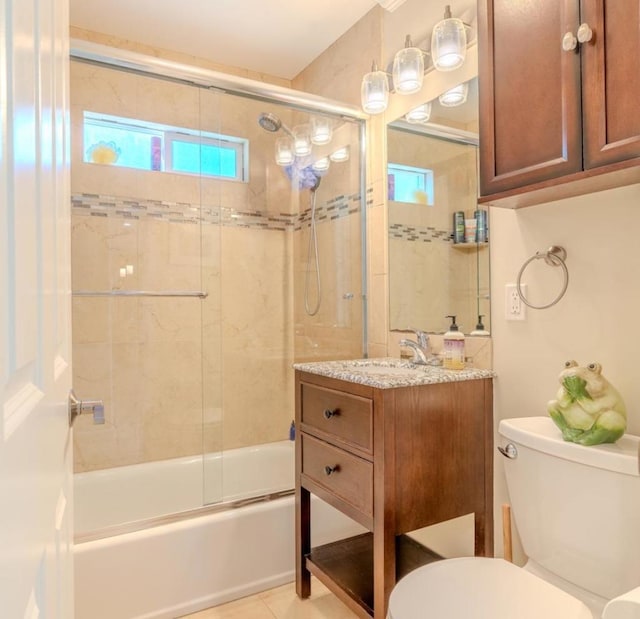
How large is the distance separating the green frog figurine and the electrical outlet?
0.38 meters

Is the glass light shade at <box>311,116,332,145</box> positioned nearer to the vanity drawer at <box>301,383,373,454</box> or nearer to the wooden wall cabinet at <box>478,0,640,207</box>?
the wooden wall cabinet at <box>478,0,640,207</box>

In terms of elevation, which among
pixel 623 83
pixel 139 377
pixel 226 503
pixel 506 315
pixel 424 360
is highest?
pixel 623 83

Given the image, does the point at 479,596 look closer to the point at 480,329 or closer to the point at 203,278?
the point at 480,329

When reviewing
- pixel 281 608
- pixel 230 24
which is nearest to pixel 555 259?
pixel 281 608

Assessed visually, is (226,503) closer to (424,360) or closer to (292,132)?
(424,360)

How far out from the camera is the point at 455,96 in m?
1.81

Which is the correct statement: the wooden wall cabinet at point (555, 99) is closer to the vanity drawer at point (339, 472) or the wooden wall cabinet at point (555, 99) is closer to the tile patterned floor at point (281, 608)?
the vanity drawer at point (339, 472)

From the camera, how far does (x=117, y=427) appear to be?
2.46m

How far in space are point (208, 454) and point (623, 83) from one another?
7.86ft

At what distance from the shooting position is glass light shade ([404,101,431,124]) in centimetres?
196

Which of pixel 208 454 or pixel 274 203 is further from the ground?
pixel 274 203

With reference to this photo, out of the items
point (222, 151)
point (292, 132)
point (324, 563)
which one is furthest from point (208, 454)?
Answer: point (292, 132)

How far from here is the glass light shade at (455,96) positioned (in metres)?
1.77

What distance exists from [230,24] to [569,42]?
1897mm
